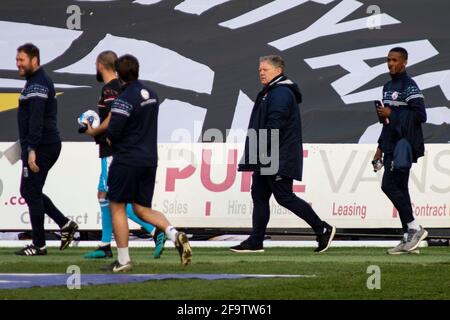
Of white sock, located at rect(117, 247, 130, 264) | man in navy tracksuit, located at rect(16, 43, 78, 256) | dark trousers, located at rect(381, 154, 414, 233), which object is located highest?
man in navy tracksuit, located at rect(16, 43, 78, 256)

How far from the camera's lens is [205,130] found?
51.6 ft

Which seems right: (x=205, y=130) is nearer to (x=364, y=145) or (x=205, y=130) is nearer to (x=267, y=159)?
(x=364, y=145)

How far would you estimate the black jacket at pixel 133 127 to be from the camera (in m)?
10.4

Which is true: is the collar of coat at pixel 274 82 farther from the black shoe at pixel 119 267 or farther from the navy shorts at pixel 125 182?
the black shoe at pixel 119 267

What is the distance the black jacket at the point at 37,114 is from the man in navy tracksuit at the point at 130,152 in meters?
2.20

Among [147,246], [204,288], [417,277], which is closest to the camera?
[204,288]

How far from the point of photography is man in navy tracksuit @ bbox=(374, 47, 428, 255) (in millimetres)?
13109

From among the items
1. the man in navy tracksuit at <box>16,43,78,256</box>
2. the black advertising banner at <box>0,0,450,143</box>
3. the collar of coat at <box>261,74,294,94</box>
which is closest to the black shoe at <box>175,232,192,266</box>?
the man in navy tracksuit at <box>16,43,78,256</box>

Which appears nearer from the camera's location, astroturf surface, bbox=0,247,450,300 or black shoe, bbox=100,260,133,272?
astroturf surface, bbox=0,247,450,300

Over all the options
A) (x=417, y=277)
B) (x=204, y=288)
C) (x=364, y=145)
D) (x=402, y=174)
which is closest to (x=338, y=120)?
(x=364, y=145)

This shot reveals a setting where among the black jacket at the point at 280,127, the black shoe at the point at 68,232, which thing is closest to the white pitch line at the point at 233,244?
the black shoe at the point at 68,232

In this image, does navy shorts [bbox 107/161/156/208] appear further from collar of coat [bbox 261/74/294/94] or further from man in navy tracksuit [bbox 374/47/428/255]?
man in navy tracksuit [bbox 374/47/428/255]

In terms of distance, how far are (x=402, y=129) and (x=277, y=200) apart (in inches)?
58.4

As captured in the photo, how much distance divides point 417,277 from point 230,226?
5.55m
